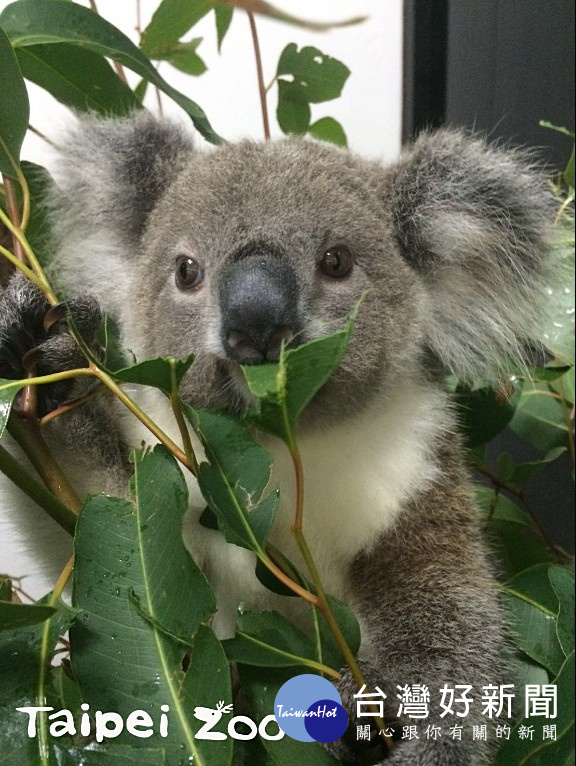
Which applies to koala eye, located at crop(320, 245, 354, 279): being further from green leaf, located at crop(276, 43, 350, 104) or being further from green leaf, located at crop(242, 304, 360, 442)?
green leaf, located at crop(276, 43, 350, 104)

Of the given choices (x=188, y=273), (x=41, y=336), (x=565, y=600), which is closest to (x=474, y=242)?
(x=188, y=273)

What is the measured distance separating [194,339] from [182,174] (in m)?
0.38

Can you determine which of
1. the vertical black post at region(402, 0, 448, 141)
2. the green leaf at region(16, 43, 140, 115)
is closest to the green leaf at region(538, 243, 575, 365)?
the vertical black post at region(402, 0, 448, 141)

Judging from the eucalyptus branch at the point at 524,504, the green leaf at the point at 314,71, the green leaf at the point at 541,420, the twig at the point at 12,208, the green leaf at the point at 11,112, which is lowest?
the eucalyptus branch at the point at 524,504

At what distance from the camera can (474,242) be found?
1144mm

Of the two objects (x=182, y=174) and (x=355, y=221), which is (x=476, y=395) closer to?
(x=355, y=221)

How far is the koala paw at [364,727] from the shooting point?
84 cm

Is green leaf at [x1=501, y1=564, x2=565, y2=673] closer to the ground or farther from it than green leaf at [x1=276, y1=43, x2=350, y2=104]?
closer to the ground

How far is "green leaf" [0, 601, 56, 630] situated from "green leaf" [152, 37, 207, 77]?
1.12 meters

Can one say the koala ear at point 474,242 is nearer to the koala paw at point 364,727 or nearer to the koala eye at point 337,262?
the koala eye at point 337,262

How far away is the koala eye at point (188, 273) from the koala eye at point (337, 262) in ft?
0.62

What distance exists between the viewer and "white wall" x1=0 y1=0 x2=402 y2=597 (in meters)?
1.26

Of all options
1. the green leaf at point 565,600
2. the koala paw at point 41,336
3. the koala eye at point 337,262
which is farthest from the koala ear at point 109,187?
the green leaf at point 565,600

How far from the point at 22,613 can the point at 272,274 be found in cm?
50
